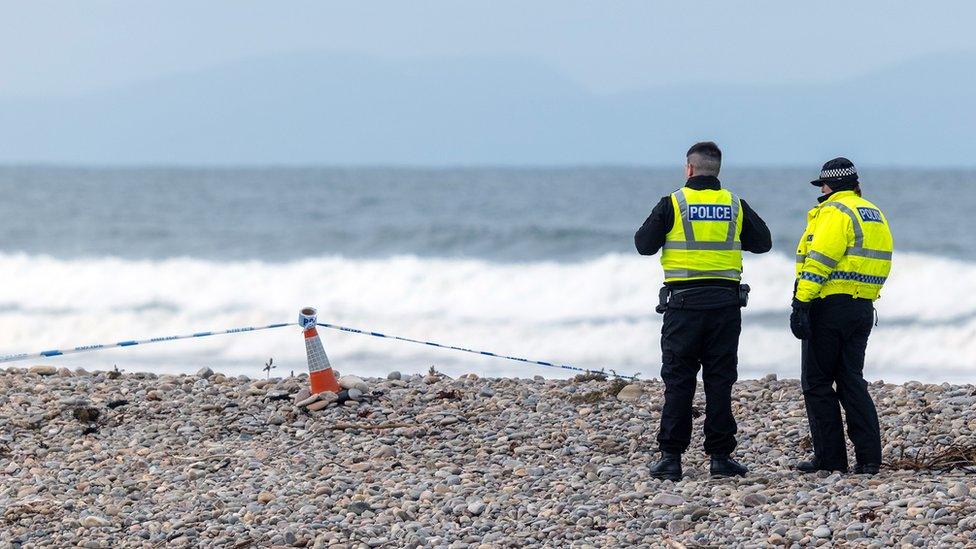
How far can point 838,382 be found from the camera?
6.68m

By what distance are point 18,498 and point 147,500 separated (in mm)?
725

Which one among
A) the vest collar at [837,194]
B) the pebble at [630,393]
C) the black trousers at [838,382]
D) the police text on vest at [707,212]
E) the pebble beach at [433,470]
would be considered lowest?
the pebble beach at [433,470]

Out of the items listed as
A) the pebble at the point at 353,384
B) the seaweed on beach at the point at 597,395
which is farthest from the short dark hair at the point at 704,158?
the pebble at the point at 353,384

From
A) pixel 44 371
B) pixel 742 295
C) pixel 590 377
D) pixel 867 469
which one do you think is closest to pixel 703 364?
pixel 742 295

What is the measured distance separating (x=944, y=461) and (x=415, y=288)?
1534 cm

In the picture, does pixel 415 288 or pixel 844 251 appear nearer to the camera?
pixel 844 251

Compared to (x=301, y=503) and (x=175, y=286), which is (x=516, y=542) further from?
(x=175, y=286)

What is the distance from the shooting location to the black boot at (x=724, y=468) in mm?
6723

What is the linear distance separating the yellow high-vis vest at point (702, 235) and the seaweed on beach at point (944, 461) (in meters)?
1.52

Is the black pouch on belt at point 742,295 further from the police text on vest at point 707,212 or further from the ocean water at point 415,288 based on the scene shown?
the ocean water at point 415,288

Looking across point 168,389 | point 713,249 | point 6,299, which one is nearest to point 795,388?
point 713,249

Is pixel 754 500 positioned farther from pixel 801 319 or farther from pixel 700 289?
pixel 700 289

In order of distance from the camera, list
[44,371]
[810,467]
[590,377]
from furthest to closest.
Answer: [44,371], [590,377], [810,467]

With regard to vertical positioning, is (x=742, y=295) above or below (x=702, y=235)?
below
